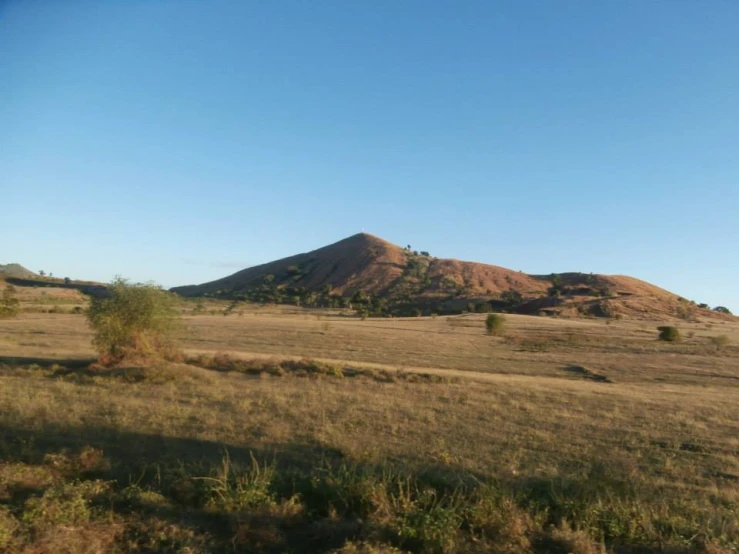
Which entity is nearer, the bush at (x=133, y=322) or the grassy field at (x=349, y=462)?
the grassy field at (x=349, y=462)

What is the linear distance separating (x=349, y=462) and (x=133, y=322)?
1826cm

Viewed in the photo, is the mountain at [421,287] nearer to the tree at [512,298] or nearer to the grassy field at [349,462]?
the tree at [512,298]

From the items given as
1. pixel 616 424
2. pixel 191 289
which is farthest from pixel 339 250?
pixel 616 424

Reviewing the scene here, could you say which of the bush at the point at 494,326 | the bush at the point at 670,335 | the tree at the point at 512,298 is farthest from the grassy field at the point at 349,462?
the tree at the point at 512,298

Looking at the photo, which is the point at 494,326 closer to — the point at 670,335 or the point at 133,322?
the point at 670,335

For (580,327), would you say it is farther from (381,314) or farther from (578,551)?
(578,551)

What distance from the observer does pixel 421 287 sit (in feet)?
403

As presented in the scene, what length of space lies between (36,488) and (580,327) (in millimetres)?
62476

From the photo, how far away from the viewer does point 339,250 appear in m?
160

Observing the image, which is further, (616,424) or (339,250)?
(339,250)

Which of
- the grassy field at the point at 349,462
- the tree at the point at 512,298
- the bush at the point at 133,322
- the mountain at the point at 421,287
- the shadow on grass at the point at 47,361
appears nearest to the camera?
the grassy field at the point at 349,462

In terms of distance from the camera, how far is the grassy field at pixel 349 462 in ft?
21.7

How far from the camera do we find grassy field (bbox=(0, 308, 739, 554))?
261 inches

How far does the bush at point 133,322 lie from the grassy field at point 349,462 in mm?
1415
